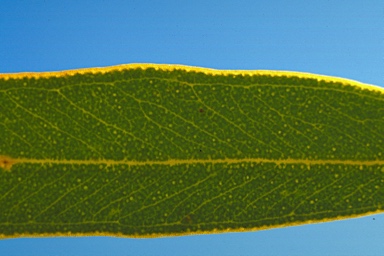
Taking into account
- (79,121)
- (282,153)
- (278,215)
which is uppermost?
(79,121)

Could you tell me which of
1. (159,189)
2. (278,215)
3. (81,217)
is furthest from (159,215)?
(278,215)

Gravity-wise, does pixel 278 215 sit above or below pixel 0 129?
below

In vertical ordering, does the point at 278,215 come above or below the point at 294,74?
below

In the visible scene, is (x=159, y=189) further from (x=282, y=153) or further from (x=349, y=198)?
(x=349, y=198)

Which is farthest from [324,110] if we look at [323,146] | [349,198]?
[349,198]

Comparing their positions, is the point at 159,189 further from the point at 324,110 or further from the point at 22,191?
the point at 324,110

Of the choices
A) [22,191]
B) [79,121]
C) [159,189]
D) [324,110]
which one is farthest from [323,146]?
[22,191]
